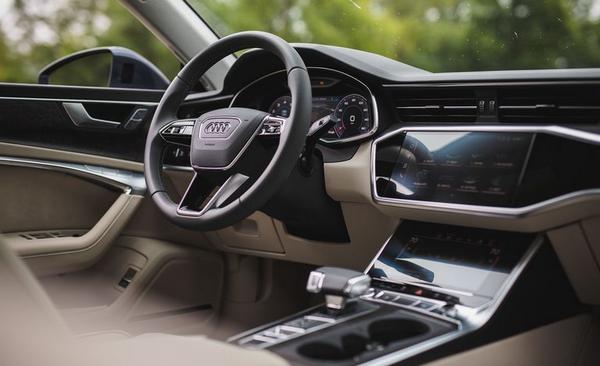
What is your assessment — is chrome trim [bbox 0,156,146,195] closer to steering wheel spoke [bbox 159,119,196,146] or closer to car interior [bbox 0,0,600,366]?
car interior [bbox 0,0,600,366]

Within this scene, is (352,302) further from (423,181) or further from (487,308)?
(423,181)

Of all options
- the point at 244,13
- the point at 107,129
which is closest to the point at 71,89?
the point at 107,129

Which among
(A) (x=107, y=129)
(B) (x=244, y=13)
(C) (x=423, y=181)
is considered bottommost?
(C) (x=423, y=181)

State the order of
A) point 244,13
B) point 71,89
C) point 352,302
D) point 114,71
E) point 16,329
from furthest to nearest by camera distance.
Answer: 1. point 244,13
2. point 114,71
3. point 71,89
4. point 352,302
5. point 16,329

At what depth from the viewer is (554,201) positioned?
1566mm

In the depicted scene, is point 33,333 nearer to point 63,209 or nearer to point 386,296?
point 386,296

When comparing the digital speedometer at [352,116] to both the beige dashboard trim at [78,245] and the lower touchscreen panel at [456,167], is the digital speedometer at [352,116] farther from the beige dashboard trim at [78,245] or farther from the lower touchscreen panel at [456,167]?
the beige dashboard trim at [78,245]

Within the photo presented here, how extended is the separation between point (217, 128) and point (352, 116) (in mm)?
401

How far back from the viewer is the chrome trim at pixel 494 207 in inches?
60.6

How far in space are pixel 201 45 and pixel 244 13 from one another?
3.07m

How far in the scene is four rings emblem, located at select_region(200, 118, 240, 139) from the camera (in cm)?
171

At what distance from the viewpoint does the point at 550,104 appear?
1.66 m

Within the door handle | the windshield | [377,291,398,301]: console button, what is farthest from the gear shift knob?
the door handle

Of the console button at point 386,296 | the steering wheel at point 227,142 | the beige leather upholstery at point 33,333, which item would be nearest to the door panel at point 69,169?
the steering wheel at point 227,142
